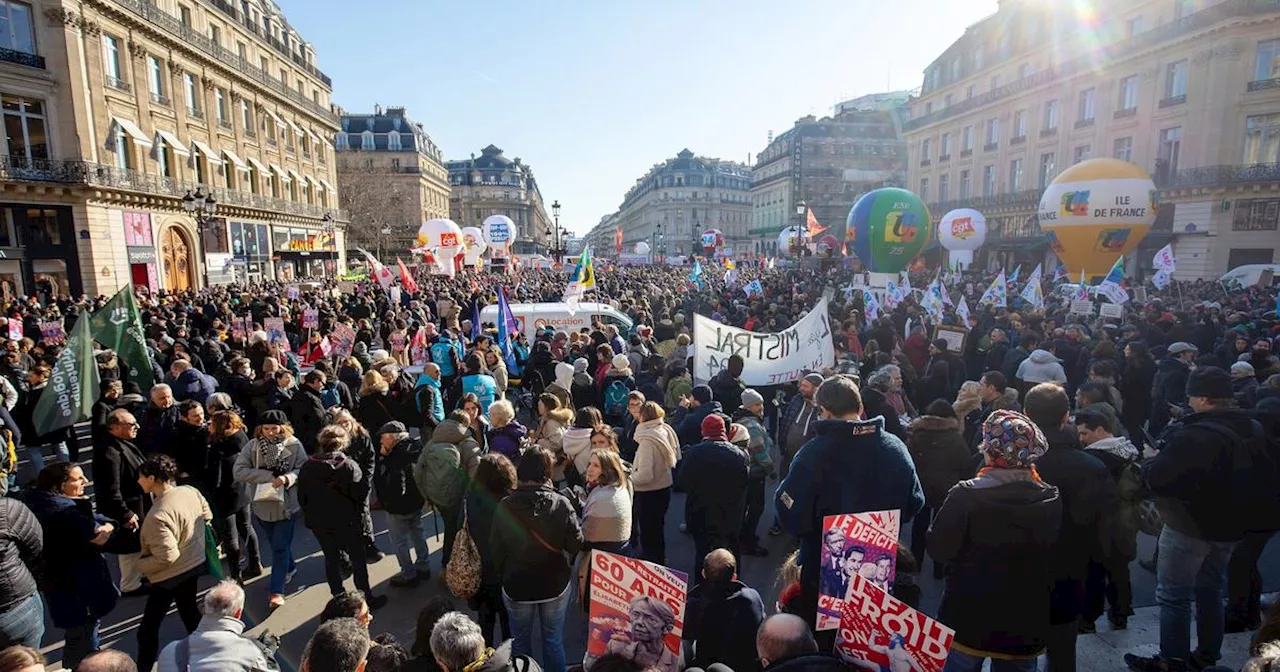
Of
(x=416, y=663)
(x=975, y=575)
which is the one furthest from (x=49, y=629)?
(x=975, y=575)

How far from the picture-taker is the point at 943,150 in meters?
50.8

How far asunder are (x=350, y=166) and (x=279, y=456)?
8011 cm

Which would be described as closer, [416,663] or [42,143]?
[416,663]

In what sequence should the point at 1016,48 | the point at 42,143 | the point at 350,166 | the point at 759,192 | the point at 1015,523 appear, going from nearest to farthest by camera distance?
the point at 1015,523 → the point at 42,143 → the point at 1016,48 → the point at 350,166 → the point at 759,192

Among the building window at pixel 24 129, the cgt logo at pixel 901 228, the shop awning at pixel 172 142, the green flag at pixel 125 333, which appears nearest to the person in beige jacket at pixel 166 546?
the green flag at pixel 125 333

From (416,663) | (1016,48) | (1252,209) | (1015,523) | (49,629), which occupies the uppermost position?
(1016,48)

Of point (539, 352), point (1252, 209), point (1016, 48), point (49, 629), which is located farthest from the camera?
point (1016, 48)

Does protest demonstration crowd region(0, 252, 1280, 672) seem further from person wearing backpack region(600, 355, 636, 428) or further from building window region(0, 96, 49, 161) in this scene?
building window region(0, 96, 49, 161)

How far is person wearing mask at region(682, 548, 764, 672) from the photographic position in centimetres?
331

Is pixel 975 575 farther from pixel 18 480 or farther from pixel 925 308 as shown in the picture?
pixel 925 308

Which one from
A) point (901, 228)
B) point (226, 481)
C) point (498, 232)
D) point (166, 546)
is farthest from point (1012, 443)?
point (498, 232)

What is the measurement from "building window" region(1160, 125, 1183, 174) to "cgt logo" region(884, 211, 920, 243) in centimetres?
2154

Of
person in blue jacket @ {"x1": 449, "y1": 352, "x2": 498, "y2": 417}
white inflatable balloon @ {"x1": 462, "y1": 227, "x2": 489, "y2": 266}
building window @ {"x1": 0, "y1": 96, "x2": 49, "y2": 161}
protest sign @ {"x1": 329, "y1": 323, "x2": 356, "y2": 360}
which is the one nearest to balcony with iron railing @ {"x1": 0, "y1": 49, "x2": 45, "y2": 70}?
building window @ {"x1": 0, "y1": 96, "x2": 49, "y2": 161}

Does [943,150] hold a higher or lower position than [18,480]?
higher
